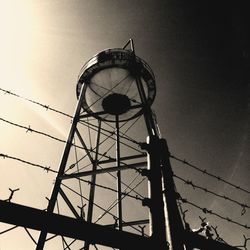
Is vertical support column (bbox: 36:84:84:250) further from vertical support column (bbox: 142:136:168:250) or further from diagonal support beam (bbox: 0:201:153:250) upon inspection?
vertical support column (bbox: 142:136:168:250)

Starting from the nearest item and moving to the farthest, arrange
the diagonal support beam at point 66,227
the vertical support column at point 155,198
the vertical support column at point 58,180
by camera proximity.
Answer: the diagonal support beam at point 66,227, the vertical support column at point 155,198, the vertical support column at point 58,180

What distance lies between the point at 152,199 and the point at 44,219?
1389 mm

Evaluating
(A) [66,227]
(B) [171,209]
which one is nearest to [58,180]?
(A) [66,227]

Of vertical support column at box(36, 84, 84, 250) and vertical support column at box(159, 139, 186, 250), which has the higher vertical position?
vertical support column at box(36, 84, 84, 250)

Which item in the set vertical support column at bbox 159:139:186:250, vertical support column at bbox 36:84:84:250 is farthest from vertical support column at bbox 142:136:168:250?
vertical support column at bbox 36:84:84:250

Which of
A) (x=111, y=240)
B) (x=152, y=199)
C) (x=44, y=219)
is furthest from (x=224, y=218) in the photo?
(x=44, y=219)

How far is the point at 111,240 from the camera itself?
12.6ft

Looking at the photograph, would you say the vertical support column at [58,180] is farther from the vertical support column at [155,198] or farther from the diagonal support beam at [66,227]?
the vertical support column at [155,198]

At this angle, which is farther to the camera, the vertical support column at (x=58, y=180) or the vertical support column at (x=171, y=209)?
the vertical support column at (x=58, y=180)

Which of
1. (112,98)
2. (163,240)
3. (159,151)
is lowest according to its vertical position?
(163,240)

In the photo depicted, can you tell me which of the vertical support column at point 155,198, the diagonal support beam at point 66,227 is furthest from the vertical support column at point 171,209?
the diagonal support beam at point 66,227

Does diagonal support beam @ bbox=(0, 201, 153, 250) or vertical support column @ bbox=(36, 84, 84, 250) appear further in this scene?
vertical support column @ bbox=(36, 84, 84, 250)

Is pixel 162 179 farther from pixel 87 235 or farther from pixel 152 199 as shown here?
pixel 87 235

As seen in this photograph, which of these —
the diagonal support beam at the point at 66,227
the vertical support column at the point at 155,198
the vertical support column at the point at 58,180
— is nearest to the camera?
the diagonal support beam at the point at 66,227
